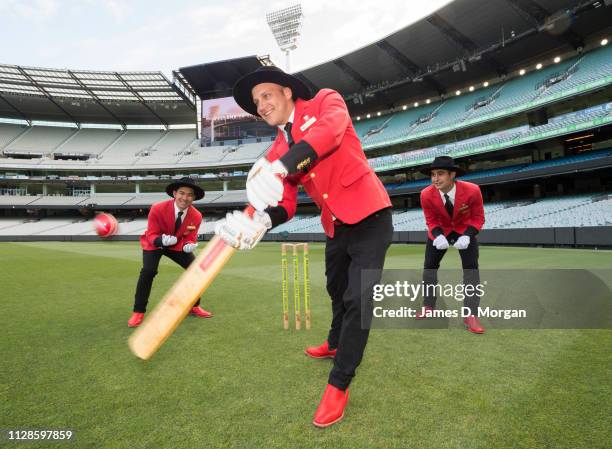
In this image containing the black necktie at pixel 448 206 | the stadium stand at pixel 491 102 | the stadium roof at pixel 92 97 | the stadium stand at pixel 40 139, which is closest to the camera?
the black necktie at pixel 448 206

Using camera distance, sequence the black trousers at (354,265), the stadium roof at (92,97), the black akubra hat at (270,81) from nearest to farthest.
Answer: the black trousers at (354,265) → the black akubra hat at (270,81) → the stadium roof at (92,97)

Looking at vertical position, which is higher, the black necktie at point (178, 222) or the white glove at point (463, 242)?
the black necktie at point (178, 222)

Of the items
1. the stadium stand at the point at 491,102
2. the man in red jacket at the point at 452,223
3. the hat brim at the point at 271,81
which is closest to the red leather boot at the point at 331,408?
the hat brim at the point at 271,81

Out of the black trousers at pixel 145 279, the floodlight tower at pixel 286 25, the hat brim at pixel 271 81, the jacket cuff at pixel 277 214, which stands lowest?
the black trousers at pixel 145 279

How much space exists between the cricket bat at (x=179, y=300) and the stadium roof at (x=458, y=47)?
103ft

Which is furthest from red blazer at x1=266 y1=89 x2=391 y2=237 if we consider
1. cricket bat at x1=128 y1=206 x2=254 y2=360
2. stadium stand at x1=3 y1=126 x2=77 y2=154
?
stadium stand at x1=3 y1=126 x2=77 y2=154

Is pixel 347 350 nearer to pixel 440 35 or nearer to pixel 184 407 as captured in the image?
pixel 184 407

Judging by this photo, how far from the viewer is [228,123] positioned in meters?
49.2

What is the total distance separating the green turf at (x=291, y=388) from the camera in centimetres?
203

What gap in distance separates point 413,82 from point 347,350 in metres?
37.3

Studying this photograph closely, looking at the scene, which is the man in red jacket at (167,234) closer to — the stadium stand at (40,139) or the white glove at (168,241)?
the white glove at (168,241)

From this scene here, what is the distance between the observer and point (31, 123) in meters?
53.2

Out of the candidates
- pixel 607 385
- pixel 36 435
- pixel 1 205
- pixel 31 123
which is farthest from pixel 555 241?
pixel 31 123

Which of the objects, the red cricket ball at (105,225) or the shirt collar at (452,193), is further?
the red cricket ball at (105,225)
